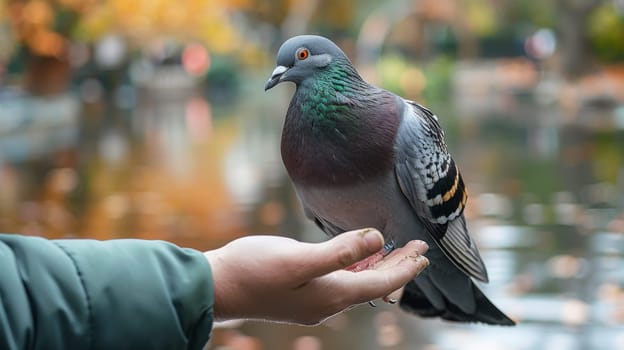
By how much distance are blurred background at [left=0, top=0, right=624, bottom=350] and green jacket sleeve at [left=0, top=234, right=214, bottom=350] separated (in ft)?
15.2

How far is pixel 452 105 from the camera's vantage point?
94.6 feet

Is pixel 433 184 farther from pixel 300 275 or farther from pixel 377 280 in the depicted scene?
pixel 300 275

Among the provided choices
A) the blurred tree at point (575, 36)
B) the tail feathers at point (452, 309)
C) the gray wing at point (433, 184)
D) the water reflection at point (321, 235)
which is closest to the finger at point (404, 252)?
the gray wing at point (433, 184)

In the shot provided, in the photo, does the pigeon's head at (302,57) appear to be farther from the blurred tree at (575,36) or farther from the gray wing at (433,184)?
the blurred tree at (575,36)

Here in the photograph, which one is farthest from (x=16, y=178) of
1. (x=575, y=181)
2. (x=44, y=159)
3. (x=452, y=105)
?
(x=452, y=105)

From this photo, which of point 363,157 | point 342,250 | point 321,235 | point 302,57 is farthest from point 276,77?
point 321,235

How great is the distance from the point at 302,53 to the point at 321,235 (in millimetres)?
7295

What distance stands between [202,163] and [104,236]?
626 cm

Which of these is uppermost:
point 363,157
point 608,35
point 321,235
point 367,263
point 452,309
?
point 363,157

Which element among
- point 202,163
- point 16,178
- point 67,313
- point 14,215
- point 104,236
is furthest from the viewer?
point 202,163

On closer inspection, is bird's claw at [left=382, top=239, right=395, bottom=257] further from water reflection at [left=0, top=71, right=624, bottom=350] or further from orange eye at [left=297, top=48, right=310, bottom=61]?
water reflection at [left=0, top=71, right=624, bottom=350]

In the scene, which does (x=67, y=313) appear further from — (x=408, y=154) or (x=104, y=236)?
(x=104, y=236)

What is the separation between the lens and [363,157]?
70.1 inches

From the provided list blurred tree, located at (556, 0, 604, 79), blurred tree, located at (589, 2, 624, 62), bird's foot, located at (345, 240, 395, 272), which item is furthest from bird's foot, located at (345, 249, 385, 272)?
blurred tree, located at (589, 2, 624, 62)
